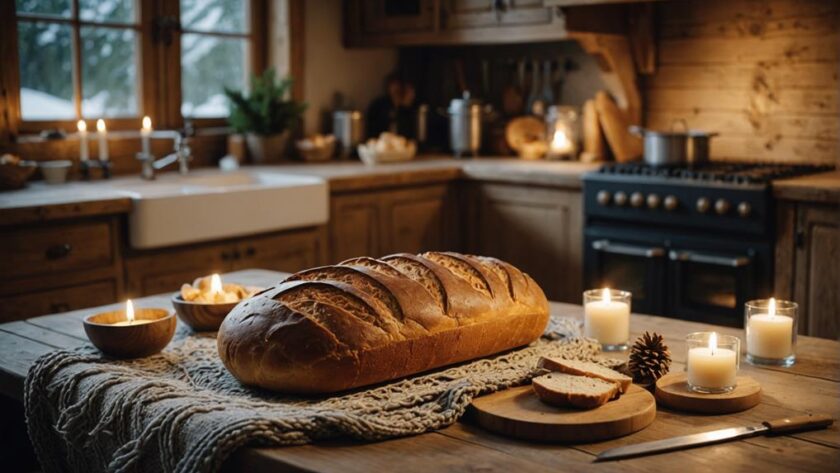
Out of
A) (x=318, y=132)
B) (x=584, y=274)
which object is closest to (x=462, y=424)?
(x=584, y=274)

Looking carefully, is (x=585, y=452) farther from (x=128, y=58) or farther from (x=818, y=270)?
(x=128, y=58)

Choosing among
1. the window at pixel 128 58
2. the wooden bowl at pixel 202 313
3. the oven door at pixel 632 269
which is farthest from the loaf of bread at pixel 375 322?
the window at pixel 128 58

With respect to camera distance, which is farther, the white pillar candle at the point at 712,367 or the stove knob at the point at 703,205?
the stove knob at the point at 703,205

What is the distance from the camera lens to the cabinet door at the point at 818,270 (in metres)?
3.36

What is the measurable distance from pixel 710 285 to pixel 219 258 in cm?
180

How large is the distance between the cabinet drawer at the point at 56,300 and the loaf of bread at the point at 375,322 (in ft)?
5.87

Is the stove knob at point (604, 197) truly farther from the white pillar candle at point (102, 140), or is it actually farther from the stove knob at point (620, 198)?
the white pillar candle at point (102, 140)

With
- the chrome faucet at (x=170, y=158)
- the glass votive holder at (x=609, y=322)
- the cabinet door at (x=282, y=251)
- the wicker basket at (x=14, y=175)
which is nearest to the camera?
the glass votive holder at (x=609, y=322)

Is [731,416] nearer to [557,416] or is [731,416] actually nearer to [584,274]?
[557,416]

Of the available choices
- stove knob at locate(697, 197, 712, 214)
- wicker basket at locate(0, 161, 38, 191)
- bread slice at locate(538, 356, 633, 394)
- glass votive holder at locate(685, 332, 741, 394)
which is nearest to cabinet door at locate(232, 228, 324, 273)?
wicker basket at locate(0, 161, 38, 191)

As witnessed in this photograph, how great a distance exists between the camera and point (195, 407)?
4.23 ft

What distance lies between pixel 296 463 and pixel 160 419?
0.23 metres

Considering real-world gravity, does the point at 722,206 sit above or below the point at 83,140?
below

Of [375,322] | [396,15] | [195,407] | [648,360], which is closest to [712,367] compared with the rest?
[648,360]
